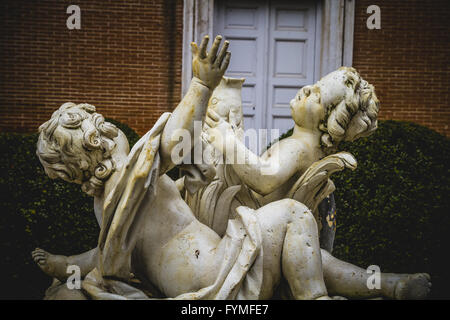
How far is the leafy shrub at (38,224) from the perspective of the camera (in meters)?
5.47

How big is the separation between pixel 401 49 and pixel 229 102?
573cm

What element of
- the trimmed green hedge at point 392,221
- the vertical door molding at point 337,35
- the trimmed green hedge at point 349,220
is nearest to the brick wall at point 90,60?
the vertical door molding at point 337,35

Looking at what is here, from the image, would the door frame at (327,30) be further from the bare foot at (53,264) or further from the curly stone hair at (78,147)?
the curly stone hair at (78,147)

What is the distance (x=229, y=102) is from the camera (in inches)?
144

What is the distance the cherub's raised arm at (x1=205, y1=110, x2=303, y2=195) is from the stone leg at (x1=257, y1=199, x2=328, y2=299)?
0.26 m

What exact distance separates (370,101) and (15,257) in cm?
368

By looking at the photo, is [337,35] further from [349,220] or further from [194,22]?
[349,220]

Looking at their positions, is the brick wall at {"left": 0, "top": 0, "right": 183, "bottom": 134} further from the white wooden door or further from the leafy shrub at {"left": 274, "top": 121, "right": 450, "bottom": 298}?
the leafy shrub at {"left": 274, "top": 121, "right": 450, "bottom": 298}

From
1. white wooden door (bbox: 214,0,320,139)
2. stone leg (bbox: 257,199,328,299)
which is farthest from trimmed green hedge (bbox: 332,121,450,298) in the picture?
white wooden door (bbox: 214,0,320,139)

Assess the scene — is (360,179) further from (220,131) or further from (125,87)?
(125,87)

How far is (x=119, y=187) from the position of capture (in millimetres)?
2742

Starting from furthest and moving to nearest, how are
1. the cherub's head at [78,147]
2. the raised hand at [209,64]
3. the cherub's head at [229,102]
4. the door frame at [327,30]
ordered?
the door frame at [327,30] < the cherub's head at [229,102] < the cherub's head at [78,147] < the raised hand at [209,64]

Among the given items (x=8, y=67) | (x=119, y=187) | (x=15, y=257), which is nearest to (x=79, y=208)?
(x=15, y=257)

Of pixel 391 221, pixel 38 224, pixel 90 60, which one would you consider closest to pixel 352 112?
pixel 391 221
